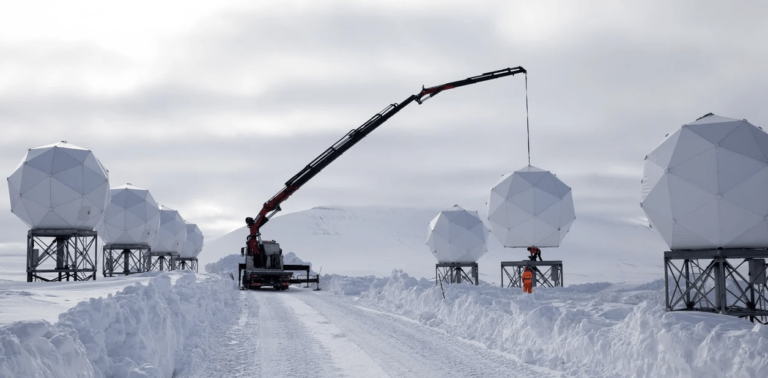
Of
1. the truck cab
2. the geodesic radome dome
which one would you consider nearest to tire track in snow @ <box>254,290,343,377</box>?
the truck cab

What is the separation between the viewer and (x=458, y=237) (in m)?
44.0

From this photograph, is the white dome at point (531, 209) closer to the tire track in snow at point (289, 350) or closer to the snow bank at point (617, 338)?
the snow bank at point (617, 338)

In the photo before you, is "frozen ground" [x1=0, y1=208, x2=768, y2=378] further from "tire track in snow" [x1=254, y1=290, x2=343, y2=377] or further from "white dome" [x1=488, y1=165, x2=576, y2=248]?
"white dome" [x1=488, y1=165, x2=576, y2=248]

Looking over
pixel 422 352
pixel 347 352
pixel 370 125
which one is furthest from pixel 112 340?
pixel 370 125

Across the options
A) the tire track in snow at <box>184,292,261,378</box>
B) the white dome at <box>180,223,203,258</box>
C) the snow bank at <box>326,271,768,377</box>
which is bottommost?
the tire track in snow at <box>184,292,261,378</box>

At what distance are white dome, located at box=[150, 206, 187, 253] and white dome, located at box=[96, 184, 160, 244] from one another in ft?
57.6

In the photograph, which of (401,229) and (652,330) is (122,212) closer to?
(652,330)

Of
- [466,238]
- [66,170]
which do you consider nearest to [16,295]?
[66,170]

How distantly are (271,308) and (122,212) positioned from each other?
35.3 meters

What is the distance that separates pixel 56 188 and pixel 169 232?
4090 centimetres

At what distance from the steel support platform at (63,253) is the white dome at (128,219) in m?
15.4

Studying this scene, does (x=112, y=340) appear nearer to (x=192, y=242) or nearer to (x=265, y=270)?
(x=265, y=270)

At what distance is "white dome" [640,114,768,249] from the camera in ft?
57.5

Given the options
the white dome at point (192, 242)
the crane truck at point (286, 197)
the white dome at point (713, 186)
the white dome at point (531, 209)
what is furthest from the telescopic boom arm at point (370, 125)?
the white dome at point (192, 242)
